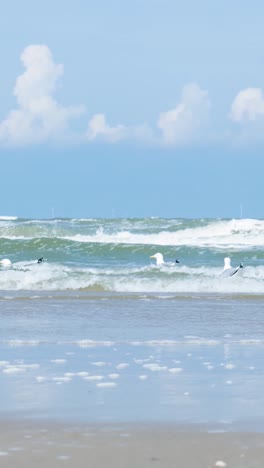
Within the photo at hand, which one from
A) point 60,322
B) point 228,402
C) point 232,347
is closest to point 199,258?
point 60,322

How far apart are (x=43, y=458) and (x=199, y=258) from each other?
21.6 metres

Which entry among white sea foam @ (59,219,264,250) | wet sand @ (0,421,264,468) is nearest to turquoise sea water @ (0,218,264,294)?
white sea foam @ (59,219,264,250)

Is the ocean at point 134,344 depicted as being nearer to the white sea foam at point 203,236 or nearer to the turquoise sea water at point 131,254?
the turquoise sea water at point 131,254

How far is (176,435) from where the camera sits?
5.15 meters

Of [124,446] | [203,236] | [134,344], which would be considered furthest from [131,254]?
[124,446]

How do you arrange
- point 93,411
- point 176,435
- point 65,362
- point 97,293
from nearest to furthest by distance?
point 176,435, point 93,411, point 65,362, point 97,293

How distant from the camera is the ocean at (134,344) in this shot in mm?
5953

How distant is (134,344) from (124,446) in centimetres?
435

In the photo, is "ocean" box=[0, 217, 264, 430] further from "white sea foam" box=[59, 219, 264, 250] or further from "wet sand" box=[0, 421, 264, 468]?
"white sea foam" box=[59, 219, 264, 250]

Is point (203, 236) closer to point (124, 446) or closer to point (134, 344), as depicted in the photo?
point (134, 344)

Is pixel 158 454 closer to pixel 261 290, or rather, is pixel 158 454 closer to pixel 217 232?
pixel 261 290

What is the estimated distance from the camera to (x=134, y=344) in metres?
9.27

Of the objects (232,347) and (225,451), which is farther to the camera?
(232,347)

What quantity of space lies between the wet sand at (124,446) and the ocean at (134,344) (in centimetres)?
23
